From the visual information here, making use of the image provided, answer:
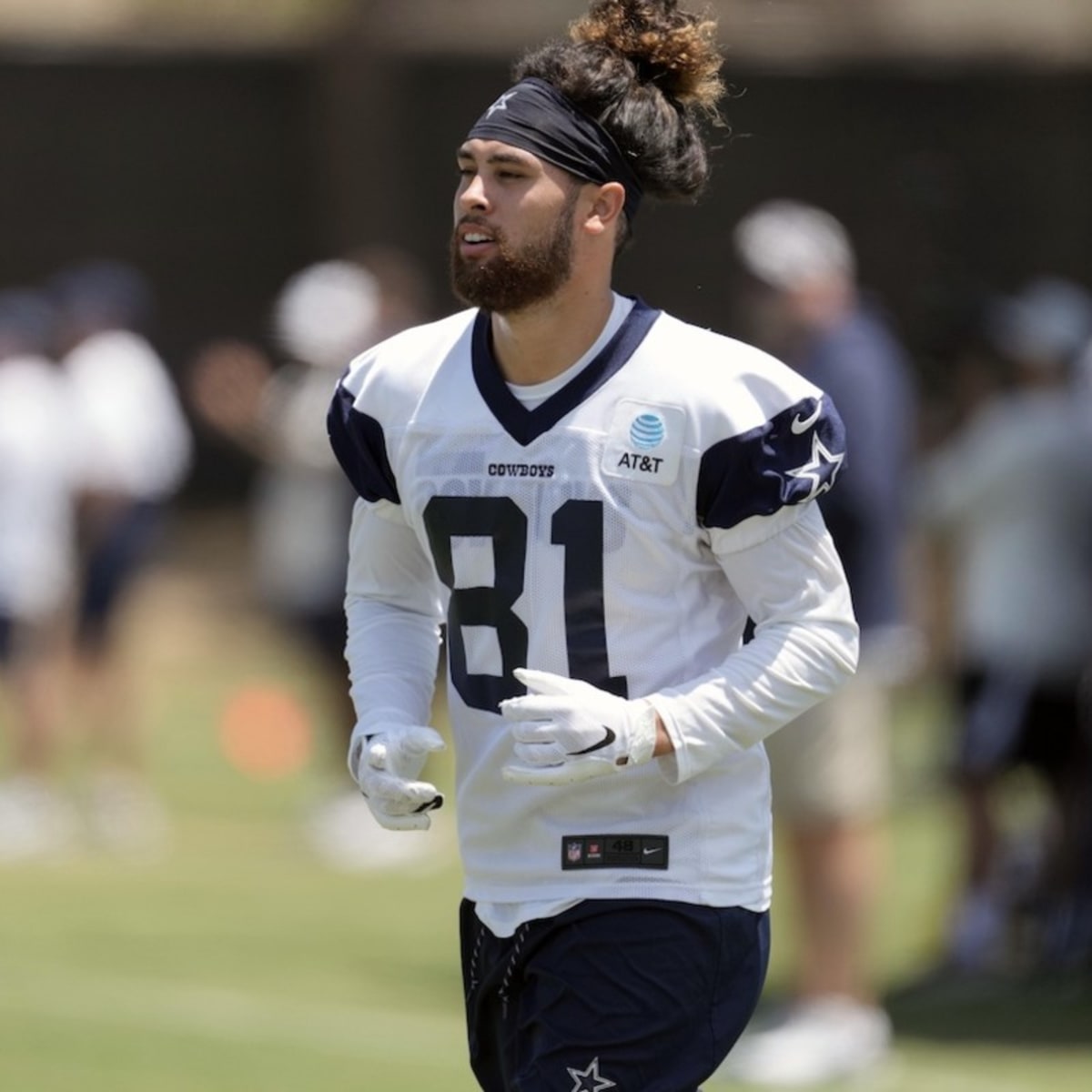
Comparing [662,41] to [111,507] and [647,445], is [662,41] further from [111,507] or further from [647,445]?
[111,507]

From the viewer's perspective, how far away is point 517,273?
145 inches

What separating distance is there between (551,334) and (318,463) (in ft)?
21.5

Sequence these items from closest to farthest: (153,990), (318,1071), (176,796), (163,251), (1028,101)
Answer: (318,1071) → (153,990) → (176,796) → (1028,101) → (163,251)

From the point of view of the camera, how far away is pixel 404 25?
20.8m

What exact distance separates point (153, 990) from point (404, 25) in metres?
14.4

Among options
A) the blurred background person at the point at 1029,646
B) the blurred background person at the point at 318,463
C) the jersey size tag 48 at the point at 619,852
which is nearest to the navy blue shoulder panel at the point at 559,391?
the jersey size tag 48 at the point at 619,852

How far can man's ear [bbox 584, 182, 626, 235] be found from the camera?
3752 mm

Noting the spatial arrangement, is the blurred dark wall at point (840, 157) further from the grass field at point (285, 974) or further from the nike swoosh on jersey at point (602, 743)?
the nike swoosh on jersey at point (602, 743)

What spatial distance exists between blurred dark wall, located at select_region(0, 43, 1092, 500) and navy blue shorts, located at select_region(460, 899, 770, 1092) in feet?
48.6

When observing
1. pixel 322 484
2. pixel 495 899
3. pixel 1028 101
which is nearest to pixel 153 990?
pixel 322 484

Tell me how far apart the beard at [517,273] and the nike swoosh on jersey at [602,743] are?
675mm

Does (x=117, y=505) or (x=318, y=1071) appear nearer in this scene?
(x=318, y=1071)

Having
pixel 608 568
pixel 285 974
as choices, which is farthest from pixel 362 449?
pixel 285 974

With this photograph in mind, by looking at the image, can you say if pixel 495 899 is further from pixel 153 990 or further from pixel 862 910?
pixel 153 990
